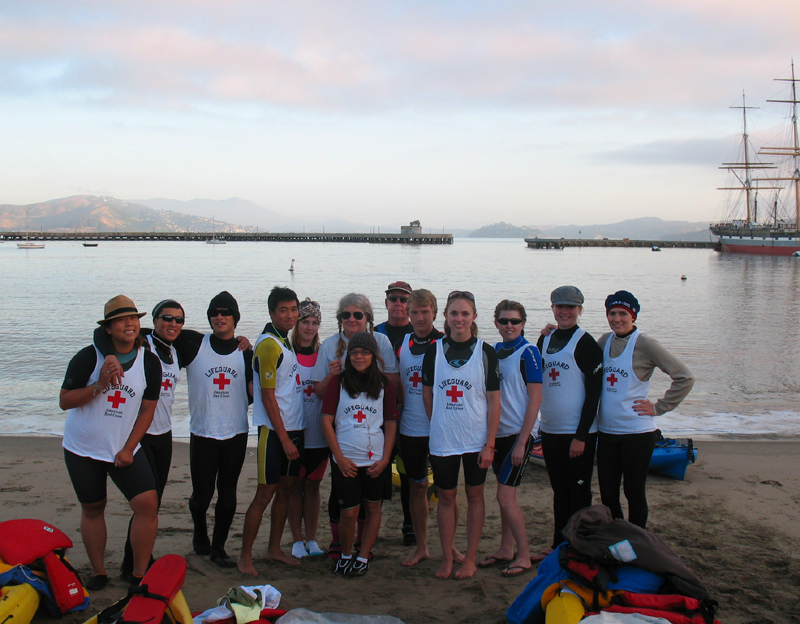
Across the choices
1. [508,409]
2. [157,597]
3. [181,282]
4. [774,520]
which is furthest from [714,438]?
[181,282]

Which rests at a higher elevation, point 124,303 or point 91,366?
point 124,303

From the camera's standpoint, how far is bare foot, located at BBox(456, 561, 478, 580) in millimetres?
3818

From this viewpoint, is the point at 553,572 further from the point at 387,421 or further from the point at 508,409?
the point at 387,421

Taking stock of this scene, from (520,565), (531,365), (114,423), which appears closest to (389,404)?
(531,365)

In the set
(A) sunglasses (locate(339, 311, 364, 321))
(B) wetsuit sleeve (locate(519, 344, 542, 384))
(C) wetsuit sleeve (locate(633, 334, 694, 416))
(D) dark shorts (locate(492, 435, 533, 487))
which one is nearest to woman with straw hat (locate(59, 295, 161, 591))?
(A) sunglasses (locate(339, 311, 364, 321))

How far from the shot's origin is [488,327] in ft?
64.8

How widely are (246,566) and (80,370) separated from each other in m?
1.71

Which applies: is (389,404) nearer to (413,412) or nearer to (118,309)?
(413,412)

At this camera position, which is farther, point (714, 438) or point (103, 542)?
point (714, 438)

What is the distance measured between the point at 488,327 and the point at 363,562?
16245 mm

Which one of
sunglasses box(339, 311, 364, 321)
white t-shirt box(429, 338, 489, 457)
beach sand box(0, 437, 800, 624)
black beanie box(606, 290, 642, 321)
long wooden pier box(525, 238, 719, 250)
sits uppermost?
long wooden pier box(525, 238, 719, 250)

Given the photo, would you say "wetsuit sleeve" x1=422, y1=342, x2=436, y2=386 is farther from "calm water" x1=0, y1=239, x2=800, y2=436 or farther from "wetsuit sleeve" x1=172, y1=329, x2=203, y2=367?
"calm water" x1=0, y1=239, x2=800, y2=436

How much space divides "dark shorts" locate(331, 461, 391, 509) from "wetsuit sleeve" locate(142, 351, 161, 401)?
123cm

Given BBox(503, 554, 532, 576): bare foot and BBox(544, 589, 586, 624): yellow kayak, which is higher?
BBox(544, 589, 586, 624): yellow kayak
